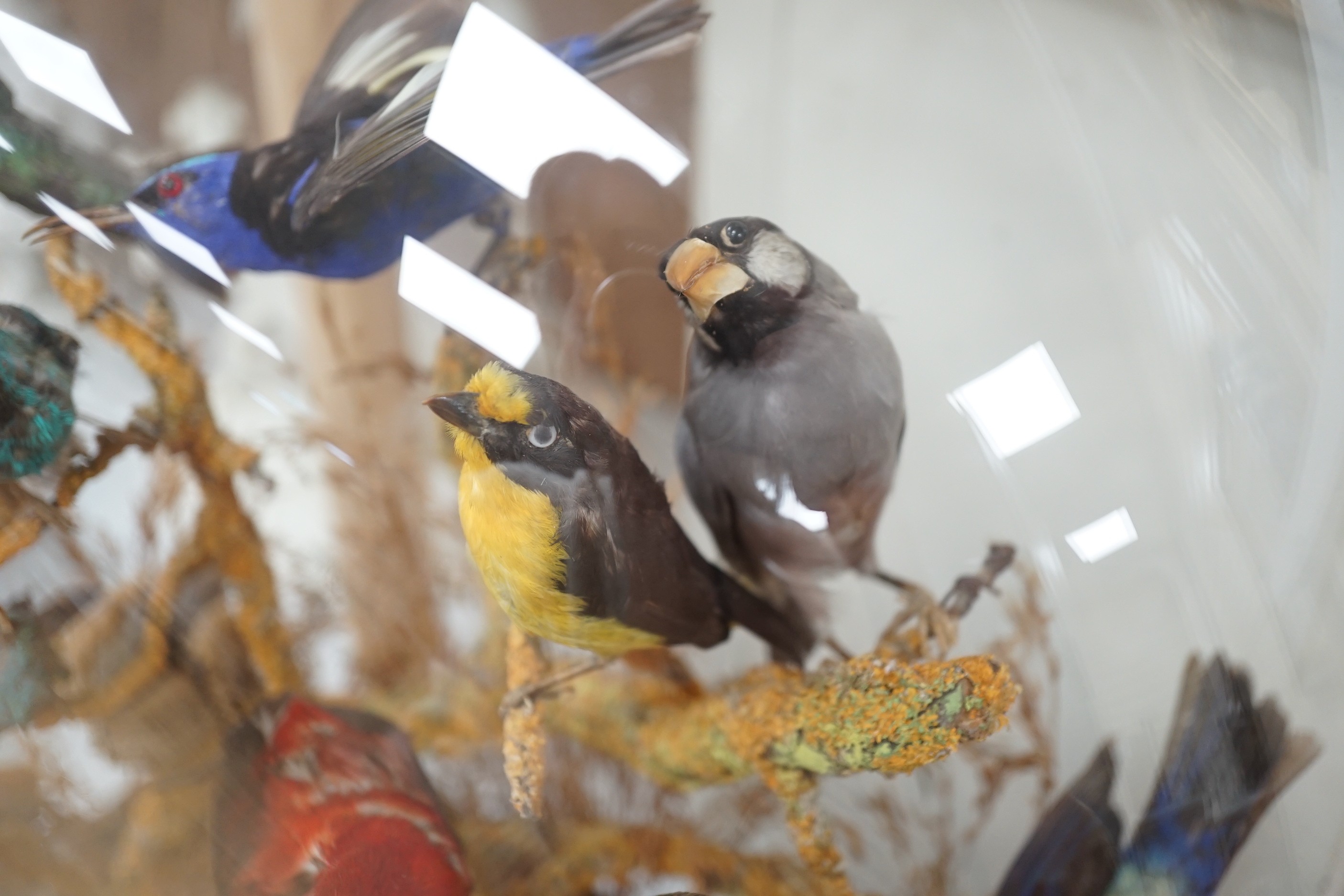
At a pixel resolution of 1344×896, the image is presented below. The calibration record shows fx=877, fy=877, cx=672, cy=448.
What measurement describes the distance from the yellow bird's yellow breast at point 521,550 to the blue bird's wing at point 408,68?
148 millimetres

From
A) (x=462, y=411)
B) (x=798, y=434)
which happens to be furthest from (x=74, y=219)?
(x=798, y=434)

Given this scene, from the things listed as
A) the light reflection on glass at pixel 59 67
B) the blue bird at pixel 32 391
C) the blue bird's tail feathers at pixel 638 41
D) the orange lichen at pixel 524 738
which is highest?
the blue bird's tail feathers at pixel 638 41

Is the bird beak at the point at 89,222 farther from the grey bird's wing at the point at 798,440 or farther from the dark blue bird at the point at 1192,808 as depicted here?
the dark blue bird at the point at 1192,808

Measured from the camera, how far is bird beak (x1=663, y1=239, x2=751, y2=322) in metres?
0.36

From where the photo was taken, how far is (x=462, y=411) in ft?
1.08

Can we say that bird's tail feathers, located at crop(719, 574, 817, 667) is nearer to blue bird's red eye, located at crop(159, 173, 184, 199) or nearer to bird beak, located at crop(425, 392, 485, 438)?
bird beak, located at crop(425, 392, 485, 438)

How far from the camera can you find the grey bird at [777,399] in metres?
0.37

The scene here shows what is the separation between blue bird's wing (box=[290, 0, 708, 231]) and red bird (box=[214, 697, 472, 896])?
25 centimetres

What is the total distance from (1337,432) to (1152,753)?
0.65 feet

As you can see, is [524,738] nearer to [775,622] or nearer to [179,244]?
[775,622]

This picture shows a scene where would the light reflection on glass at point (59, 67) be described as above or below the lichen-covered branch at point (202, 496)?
above

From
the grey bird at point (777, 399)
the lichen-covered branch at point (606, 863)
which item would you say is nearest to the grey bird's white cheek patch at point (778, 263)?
the grey bird at point (777, 399)

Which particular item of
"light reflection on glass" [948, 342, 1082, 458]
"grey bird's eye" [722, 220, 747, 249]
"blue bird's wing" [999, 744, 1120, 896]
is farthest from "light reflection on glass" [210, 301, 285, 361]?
"blue bird's wing" [999, 744, 1120, 896]

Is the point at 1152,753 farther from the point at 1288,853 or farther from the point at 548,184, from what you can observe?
the point at 548,184
